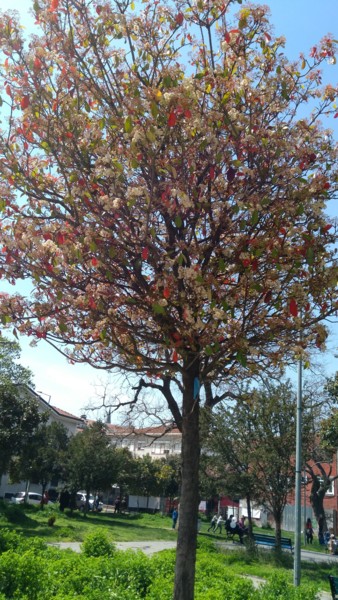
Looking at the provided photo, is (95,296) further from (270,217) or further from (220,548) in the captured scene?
(220,548)

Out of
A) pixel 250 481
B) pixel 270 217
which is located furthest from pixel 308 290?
pixel 250 481

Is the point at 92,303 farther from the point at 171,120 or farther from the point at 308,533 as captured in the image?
the point at 308,533

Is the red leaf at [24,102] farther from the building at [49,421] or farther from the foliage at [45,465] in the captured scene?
the building at [49,421]

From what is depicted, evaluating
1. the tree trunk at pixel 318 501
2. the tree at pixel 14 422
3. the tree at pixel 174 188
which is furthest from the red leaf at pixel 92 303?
the tree trunk at pixel 318 501

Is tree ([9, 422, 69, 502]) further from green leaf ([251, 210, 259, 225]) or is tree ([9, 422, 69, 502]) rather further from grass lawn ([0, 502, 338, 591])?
green leaf ([251, 210, 259, 225])

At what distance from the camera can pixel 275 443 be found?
19.5 m

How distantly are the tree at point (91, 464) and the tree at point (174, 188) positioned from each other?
2823cm

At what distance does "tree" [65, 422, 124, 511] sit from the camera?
3275cm

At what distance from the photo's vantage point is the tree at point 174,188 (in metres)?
4.53

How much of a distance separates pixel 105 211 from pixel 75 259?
0.43 m

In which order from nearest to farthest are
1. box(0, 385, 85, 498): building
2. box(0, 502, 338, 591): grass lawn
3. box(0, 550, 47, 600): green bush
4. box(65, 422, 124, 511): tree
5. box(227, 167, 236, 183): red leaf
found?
box(227, 167, 236, 183): red leaf
box(0, 550, 47, 600): green bush
box(0, 502, 338, 591): grass lawn
box(65, 422, 124, 511): tree
box(0, 385, 85, 498): building

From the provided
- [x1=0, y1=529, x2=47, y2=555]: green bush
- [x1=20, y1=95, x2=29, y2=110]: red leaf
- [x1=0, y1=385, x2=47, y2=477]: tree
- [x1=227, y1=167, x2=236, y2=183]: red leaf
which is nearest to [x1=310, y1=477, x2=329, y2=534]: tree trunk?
[x1=0, y1=385, x2=47, y2=477]: tree

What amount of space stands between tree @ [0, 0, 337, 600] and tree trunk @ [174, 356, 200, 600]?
0.01 metres

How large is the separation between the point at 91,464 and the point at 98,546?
21830 millimetres
